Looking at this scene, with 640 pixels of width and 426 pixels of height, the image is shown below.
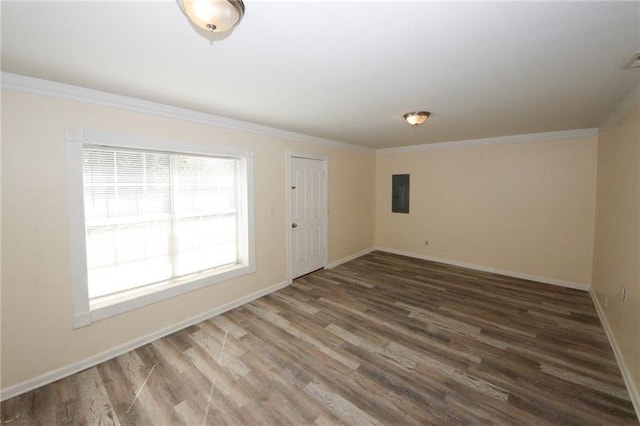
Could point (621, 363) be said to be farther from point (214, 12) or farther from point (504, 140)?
point (214, 12)

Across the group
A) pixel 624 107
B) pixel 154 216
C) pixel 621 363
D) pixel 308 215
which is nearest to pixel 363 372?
pixel 621 363

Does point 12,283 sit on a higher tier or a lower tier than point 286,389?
higher

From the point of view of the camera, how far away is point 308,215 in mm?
4531

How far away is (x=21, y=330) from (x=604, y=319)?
5.57 metres

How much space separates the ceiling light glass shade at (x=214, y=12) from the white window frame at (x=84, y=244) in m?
1.79

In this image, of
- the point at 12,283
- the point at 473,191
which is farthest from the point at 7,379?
the point at 473,191

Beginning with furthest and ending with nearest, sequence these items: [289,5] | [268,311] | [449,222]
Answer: [449,222]
[268,311]
[289,5]

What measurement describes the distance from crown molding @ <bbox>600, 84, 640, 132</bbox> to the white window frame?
388 cm

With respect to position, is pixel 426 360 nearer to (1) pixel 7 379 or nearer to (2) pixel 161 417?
(2) pixel 161 417

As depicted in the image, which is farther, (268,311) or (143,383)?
(268,311)

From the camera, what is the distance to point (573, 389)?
2021 millimetres

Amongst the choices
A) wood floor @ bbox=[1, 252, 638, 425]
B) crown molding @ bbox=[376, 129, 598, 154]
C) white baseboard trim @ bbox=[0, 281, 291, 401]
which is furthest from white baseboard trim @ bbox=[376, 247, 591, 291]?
white baseboard trim @ bbox=[0, 281, 291, 401]

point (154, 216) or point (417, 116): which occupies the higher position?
point (417, 116)

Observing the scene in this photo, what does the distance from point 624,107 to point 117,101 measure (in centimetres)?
485
